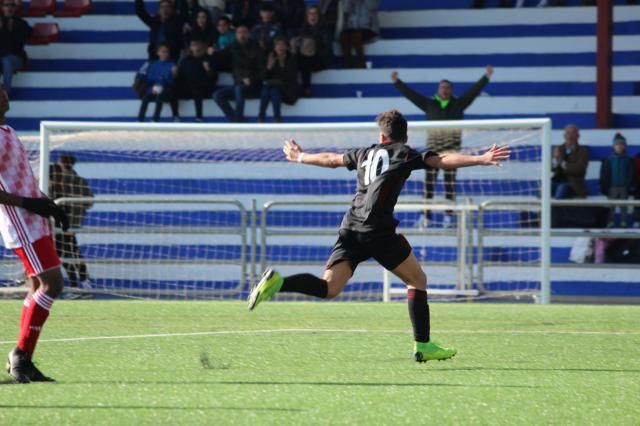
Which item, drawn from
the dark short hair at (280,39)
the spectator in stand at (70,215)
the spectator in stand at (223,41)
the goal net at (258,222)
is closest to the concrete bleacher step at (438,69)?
the spectator in stand at (223,41)

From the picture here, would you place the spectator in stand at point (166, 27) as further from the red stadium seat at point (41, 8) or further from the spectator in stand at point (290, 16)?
the red stadium seat at point (41, 8)

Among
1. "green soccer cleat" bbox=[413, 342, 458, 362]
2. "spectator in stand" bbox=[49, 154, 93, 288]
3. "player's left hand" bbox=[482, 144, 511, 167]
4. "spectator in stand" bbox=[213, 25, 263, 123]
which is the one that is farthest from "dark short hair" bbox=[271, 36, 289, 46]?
"green soccer cleat" bbox=[413, 342, 458, 362]

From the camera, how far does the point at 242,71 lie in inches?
813

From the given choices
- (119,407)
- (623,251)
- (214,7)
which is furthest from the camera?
(214,7)

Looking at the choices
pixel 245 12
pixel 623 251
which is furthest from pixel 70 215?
pixel 623 251

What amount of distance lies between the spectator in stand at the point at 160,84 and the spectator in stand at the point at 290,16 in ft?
6.08

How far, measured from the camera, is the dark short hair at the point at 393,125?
8.73 m

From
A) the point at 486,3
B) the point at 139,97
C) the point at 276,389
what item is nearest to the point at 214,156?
the point at 139,97

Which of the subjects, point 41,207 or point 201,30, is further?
point 201,30

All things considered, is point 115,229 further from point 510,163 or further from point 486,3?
point 486,3

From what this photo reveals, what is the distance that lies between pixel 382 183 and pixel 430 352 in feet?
3.74

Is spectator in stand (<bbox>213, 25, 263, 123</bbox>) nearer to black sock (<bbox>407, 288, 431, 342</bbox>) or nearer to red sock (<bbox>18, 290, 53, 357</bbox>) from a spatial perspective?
black sock (<bbox>407, 288, 431, 342</bbox>)

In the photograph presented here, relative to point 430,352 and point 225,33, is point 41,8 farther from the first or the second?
point 430,352

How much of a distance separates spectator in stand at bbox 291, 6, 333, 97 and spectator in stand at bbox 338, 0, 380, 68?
0.96 feet
